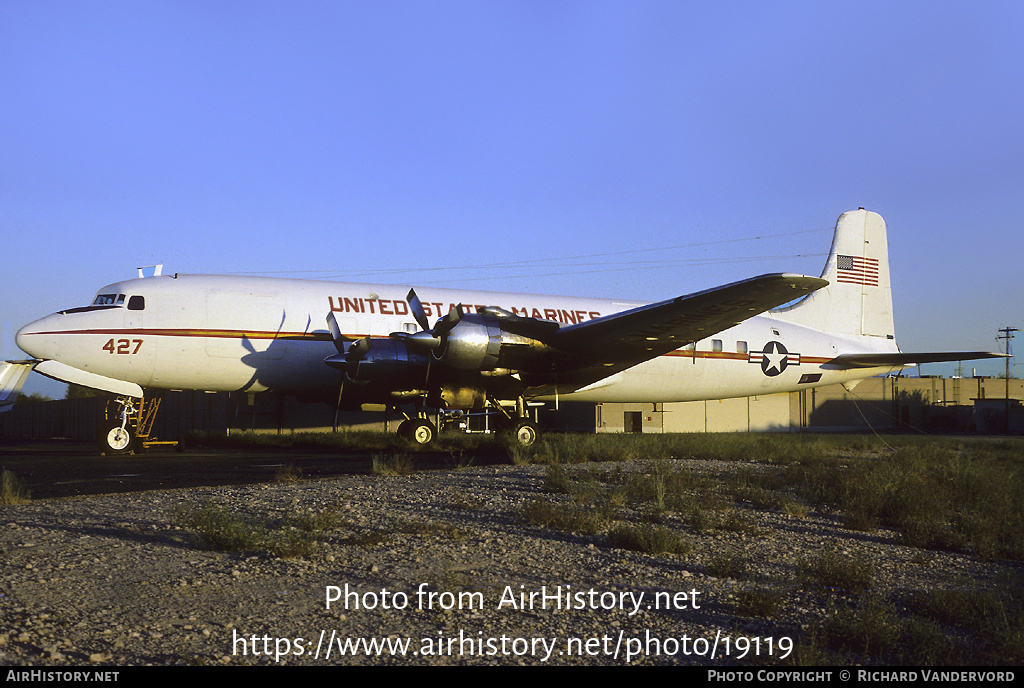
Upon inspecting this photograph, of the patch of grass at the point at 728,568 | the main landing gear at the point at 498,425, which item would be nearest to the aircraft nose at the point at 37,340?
the main landing gear at the point at 498,425

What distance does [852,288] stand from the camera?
25.8 meters

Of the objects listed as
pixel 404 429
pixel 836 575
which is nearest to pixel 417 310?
pixel 404 429

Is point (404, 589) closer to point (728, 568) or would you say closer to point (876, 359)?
point (728, 568)

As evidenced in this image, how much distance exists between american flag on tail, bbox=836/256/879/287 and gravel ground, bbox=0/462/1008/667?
18.5 meters

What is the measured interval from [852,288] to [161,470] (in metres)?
22.5

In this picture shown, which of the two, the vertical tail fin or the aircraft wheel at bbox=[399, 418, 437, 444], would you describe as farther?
the vertical tail fin

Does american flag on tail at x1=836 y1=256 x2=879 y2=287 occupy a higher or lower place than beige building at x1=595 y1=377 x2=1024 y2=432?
higher

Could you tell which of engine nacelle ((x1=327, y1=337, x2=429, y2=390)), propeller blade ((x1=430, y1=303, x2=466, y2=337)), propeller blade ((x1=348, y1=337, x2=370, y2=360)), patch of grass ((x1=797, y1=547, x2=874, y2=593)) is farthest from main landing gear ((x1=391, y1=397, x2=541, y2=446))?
patch of grass ((x1=797, y1=547, x2=874, y2=593))

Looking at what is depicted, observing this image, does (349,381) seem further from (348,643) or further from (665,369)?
(348,643)

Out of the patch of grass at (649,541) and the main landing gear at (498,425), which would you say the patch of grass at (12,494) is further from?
the main landing gear at (498,425)

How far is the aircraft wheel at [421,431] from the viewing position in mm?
18891

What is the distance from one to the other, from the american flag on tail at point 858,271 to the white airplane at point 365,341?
480 centimetres

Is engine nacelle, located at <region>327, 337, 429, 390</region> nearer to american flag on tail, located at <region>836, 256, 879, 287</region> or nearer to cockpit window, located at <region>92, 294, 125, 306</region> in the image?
cockpit window, located at <region>92, 294, 125, 306</region>

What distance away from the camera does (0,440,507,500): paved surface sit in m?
11.5
